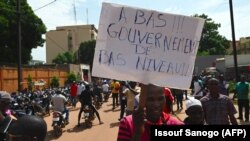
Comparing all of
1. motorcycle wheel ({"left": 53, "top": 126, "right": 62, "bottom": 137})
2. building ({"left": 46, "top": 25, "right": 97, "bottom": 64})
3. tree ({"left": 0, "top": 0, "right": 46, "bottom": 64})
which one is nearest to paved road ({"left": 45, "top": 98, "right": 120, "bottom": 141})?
motorcycle wheel ({"left": 53, "top": 126, "right": 62, "bottom": 137})

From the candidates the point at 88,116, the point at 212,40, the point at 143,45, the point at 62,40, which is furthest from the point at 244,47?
the point at 143,45

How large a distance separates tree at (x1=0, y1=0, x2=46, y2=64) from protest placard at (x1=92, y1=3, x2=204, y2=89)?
4222 cm

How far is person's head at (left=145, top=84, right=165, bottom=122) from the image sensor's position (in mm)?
3485

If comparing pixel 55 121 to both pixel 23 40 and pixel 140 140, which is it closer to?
pixel 140 140

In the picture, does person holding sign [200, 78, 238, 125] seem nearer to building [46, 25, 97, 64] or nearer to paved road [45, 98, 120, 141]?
paved road [45, 98, 120, 141]

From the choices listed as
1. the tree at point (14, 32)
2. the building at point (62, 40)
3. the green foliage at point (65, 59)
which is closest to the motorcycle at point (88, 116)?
the tree at point (14, 32)

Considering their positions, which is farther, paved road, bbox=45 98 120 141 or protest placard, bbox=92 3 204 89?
paved road, bbox=45 98 120 141

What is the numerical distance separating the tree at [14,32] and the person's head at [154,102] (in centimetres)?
4226

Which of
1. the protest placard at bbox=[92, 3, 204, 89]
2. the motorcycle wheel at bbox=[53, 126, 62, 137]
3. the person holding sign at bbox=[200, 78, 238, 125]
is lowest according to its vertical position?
the motorcycle wheel at bbox=[53, 126, 62, 137]

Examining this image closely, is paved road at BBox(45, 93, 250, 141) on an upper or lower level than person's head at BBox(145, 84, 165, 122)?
lower

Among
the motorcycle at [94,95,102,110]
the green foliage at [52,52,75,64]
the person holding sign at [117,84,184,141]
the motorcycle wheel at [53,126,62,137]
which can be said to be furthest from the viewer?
the green foliage at [52,52,75,64]

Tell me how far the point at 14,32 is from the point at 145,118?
155 feet

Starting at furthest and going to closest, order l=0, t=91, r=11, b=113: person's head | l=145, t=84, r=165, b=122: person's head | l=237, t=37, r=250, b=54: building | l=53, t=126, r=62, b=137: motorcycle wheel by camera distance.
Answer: l=237, t=37, r=250, b=54: building
l=53, t=126, r=62, b=137: motorcycle wheel
l=0, t=91, r=11, b=113: person's head
l=145, t=84, r=165, b=122: person's head

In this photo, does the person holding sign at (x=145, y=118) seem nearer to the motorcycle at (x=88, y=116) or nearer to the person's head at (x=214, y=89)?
the person's head at (x=214, y=89)
